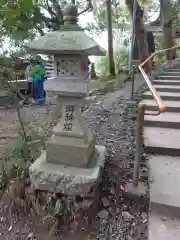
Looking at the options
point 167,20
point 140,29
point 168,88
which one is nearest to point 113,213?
point 168,88

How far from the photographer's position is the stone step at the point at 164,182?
235 cm

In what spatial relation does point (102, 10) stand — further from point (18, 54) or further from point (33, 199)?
point (33, 199)

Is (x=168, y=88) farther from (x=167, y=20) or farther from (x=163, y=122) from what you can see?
(x=167, y=20)

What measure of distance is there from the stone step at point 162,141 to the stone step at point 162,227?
38.5 inches

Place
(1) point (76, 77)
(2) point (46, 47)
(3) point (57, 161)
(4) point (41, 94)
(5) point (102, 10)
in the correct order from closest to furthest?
1. (2) point (46, 47)
2. (1) point (76, 77)
3. (3) point (57, 161)
4. (4) point (41, 94)
5. (5) point (102, 10)

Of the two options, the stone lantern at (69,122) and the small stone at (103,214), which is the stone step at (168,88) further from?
the small stone at (103,214)

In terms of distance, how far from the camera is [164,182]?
8.67 ft

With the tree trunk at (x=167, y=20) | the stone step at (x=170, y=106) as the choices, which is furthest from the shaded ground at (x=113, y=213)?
the tree trunk at (x=167, y=20)

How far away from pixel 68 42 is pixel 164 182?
1.72m

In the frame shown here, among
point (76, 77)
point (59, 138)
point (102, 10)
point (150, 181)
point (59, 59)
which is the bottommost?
point (150, 181)

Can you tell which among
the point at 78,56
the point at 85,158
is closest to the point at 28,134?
the point at 85,158

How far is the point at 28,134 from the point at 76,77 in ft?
4.90

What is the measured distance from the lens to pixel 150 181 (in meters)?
2.64

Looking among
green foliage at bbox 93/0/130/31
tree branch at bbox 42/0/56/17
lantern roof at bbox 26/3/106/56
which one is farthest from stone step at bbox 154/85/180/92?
green foliage at bbox 93/0/130/31
